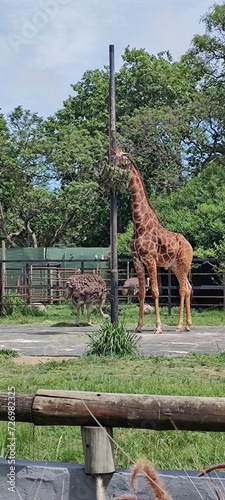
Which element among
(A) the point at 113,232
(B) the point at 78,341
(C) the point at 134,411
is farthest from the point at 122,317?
(C) the point at 134,411

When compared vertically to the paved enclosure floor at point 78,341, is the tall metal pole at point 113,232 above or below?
above

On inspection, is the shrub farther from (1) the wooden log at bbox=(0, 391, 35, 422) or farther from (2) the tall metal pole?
(1) the wooden log at bbox=(0, 391, 35, 422)

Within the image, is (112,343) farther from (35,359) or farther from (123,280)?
(123,280)

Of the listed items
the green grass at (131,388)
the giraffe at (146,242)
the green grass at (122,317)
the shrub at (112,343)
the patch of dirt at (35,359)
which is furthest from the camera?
the green grass at (122,317)

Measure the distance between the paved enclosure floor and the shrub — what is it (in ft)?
1.24

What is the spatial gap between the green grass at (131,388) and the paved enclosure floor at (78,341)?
0.93 metres

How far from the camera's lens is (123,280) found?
65.7 feet

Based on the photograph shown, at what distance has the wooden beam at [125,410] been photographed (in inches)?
106

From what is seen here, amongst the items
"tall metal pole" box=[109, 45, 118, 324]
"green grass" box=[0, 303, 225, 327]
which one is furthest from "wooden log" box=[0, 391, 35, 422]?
"green grass" box=[0, 303, 225, 327]

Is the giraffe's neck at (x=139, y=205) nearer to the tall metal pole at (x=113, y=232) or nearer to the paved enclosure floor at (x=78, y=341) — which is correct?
the paved enclosure floor at (x=78, y=341)

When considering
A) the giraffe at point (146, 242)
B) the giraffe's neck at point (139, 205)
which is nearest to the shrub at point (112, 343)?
the giraffe at point (146, 242)

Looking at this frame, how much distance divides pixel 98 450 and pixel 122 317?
12.1 metres

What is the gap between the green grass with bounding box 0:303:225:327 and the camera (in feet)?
46.1

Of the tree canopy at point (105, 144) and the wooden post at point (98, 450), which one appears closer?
the wooden post at point (98, 450)
